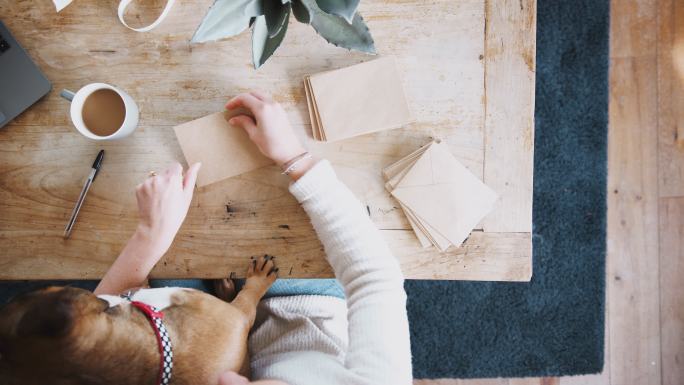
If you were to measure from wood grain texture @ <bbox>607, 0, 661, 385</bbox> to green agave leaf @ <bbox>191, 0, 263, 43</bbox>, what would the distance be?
4.65 ft

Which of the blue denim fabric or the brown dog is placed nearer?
the brown dog

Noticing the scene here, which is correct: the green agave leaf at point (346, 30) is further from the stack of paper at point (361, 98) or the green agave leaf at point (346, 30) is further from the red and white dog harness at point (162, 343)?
the red and white dog harness at point (162, 343)

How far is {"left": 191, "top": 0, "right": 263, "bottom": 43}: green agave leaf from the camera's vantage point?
0.75 metres

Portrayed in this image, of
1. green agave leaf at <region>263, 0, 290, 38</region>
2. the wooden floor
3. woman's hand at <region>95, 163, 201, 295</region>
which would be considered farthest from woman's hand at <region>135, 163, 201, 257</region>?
the wooden floor

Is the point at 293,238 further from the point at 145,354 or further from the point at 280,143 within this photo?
the point at 145,354

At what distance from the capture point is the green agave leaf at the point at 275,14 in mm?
755

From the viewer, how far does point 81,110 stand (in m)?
0.93

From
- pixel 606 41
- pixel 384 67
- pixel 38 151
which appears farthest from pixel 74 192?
pixel 606 41

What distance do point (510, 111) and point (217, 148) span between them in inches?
23.3

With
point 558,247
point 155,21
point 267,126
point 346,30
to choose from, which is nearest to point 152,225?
point 267,126

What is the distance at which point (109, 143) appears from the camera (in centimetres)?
98

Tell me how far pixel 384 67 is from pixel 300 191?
0.29m

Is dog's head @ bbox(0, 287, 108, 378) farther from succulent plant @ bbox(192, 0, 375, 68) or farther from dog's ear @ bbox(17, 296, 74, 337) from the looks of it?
succulent plant @ bbox(192, 0, 375, 68)

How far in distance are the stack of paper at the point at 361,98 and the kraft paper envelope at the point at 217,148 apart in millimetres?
162
